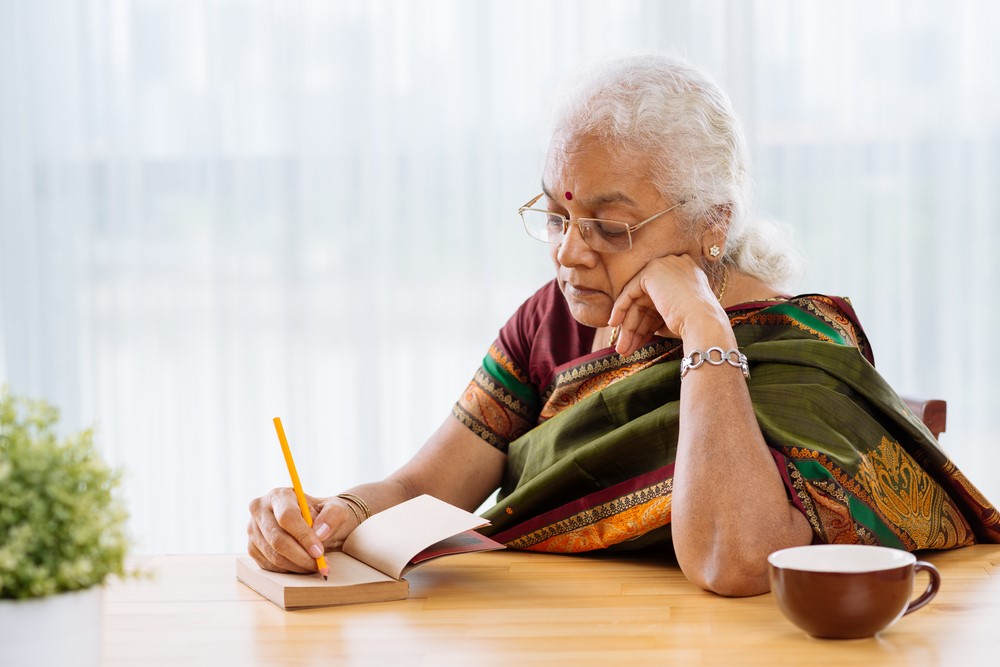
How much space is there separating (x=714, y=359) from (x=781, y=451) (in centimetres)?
15

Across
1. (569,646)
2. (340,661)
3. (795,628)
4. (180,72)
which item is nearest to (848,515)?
(795,628)

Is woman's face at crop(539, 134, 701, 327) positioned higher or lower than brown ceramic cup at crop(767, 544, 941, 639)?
higher

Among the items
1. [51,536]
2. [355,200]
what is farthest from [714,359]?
[355,200]

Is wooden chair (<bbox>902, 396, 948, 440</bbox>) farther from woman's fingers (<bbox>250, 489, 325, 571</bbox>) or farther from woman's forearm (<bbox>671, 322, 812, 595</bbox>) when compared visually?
woman's fingers (<bbox>250, 489, 325, 571</bbox>)

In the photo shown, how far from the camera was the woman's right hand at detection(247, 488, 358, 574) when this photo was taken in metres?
1.29

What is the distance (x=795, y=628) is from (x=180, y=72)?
9.54ft

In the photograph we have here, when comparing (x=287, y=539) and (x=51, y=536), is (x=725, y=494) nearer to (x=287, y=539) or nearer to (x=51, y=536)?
(x=287, y=539)

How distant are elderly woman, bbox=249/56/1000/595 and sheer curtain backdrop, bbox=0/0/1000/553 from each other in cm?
161

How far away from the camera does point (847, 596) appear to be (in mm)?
989

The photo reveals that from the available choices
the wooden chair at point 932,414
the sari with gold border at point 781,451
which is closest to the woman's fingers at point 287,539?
the sari with gold border at point 781,451

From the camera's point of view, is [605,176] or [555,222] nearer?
[605,176]

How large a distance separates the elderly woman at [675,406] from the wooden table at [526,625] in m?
0.08

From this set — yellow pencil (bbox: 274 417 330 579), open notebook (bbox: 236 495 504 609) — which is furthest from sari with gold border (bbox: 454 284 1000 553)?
yellow pencil (bbox: 274 417 330 579)

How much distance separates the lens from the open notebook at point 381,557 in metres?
1.21
